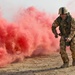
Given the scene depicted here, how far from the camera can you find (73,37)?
10.4m

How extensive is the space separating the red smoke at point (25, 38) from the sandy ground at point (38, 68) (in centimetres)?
36

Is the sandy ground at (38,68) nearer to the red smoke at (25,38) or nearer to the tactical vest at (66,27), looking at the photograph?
the red smoke at (25,38)

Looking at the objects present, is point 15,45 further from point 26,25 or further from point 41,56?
point 26,25

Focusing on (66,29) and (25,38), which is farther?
(25,38)

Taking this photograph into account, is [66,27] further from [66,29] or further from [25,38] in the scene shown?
[25,38]

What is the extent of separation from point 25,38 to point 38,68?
2.64 metres

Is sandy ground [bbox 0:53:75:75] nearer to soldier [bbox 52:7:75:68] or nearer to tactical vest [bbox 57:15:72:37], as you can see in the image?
soldier [bbox 52:7:75:68]

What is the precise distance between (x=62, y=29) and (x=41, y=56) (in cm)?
257

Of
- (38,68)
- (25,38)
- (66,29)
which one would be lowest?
(38,68)

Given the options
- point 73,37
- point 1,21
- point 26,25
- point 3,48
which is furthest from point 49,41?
point 73,37

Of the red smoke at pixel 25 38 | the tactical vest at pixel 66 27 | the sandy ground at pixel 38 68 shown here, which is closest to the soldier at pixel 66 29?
the tactical vest at pixel 66 27

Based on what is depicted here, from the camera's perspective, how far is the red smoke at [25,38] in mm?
11872

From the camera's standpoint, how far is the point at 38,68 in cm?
1038

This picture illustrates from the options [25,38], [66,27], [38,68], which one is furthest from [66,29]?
[25,38]
